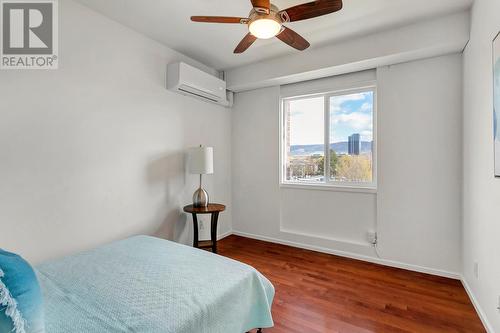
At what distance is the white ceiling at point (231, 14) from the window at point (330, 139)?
0.78 meters

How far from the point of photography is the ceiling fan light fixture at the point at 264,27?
166 cm

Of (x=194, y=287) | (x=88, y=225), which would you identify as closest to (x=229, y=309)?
(x=194, y=287)

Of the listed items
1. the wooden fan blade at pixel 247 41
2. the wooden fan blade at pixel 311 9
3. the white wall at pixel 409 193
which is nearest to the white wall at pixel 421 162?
the white wall at pixel 409 193

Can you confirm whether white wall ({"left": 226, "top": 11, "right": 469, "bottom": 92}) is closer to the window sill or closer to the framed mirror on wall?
the framed mirror on wall

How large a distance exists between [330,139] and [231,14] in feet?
6.32

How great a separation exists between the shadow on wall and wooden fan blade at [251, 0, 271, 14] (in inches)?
75.1

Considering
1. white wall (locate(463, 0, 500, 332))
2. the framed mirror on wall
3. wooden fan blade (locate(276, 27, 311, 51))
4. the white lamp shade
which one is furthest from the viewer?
the white lamp shade

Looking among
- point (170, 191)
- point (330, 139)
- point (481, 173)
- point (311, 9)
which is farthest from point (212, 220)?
point (481, 173)

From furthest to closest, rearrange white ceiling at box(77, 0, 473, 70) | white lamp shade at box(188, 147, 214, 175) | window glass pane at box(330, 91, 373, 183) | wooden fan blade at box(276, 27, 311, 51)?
window glass pane at box(330, 91, 373, 183) → white lamp shade at box(188, 147, 214, 175) → white ceiling at box(77, 0, 473, 70) → wooden fan blade at box(276, 27, 311, 51)

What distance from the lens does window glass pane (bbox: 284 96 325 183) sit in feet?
10.9

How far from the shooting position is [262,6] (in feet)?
5.15

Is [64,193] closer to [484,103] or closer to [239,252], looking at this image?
[239,252]

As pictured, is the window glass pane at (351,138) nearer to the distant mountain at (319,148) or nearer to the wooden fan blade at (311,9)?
the distant mountain at (319,148)

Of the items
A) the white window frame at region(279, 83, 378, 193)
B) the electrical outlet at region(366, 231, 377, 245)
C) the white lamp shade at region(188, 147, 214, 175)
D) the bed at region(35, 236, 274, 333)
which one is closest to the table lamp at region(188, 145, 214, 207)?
the white lamp shade at region(188, 147, 214, 175)
